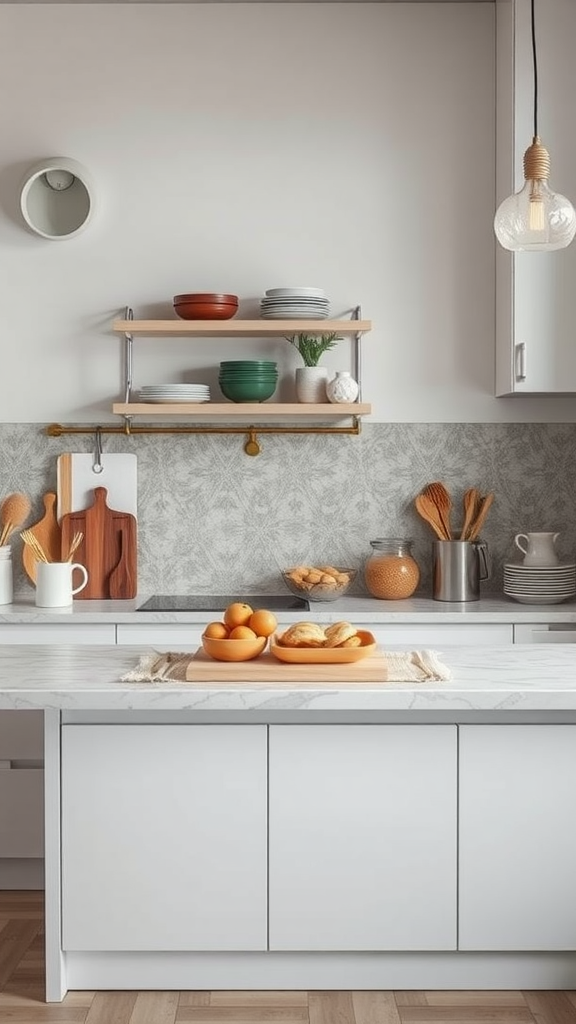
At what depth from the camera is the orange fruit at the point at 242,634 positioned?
2.65 m

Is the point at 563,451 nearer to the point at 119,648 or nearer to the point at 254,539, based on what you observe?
the point at 254,539

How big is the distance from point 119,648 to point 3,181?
2.18 m

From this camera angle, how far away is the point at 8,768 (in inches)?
149

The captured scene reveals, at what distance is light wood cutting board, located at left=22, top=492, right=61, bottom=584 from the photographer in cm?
435

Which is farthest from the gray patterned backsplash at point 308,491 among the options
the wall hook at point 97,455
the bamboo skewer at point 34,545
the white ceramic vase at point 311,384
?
the white ceramic vase at point 311,384

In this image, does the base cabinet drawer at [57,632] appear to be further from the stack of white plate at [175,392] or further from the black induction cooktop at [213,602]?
the stack of white plate at [175,392]

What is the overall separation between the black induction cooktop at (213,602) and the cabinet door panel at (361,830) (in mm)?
1297

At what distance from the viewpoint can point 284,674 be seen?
257cm

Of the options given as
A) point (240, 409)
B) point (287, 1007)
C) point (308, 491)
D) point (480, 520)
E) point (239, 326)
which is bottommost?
point (287, 1007)

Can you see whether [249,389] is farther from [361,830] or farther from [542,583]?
[361,830]

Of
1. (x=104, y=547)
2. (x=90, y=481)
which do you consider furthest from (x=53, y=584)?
(x=90, y=481)

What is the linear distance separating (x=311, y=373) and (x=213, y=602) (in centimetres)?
93

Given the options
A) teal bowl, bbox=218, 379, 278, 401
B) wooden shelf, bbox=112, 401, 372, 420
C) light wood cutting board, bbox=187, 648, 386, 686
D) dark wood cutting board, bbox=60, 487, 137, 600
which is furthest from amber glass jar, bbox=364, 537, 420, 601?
light wood cutting board, bbox=187, 648, 386, 686

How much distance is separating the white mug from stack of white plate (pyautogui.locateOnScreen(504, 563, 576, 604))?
1.61 metres
